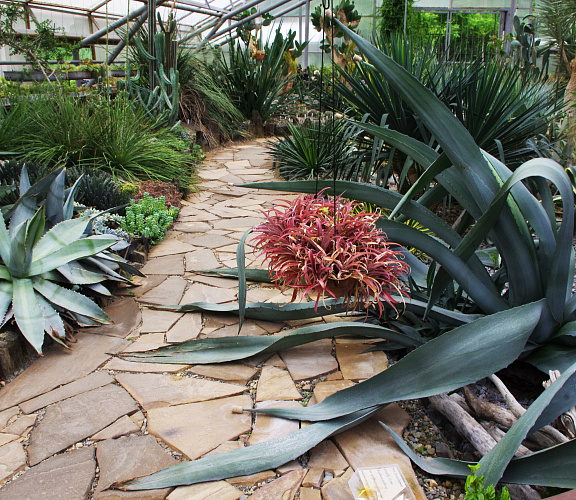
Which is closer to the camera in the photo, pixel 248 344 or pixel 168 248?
pixel 248 344

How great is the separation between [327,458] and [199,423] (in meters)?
0.54

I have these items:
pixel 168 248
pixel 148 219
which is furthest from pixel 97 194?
pixel 168 248

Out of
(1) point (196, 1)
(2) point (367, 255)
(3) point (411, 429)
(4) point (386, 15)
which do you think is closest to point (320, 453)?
(3) point (411, 429)

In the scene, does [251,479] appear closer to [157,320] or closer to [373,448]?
[373,448]

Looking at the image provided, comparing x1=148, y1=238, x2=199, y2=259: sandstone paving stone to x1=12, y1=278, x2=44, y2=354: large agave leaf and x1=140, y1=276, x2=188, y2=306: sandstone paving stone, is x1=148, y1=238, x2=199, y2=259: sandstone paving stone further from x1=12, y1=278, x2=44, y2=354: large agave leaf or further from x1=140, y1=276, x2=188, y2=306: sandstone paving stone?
x1=12, y1=278, x2=44, y2=354: large agave leaf

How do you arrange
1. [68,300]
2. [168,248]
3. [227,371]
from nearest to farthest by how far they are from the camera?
[227,371] → [68,300] → [168,248]

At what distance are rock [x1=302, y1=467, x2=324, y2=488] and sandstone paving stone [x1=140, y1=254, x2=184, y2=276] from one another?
1999 mm

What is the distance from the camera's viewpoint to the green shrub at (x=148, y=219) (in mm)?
3830

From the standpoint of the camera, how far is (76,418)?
207cm

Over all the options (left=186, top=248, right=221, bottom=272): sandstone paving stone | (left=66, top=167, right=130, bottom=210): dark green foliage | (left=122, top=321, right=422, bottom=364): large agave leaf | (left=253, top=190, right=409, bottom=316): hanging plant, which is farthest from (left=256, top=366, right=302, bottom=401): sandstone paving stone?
(left=66, top=167, right=130, bottom=210): dark green foliage

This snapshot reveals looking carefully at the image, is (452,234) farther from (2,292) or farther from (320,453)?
(2,292)

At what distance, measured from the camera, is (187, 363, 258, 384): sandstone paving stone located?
2.35 metres

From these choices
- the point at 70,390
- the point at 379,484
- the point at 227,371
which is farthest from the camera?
the point at 227,371

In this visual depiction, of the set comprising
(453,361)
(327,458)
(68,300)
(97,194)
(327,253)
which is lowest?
(327,458)
